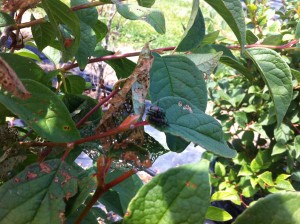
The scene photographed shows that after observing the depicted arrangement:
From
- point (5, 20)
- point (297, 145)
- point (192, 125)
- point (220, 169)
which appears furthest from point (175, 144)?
point (220, 169)

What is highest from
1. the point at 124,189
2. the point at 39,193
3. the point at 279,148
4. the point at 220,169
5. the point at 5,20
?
the point at 5,20

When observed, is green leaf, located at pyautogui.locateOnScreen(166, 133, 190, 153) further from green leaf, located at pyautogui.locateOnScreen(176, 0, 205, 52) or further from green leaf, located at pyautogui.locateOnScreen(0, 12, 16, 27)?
green leaf, located at pyautogui.locateOnScreen(0, 12, 16, 27)

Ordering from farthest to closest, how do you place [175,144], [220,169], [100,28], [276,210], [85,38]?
1. [220,169]
2. [100,28]
3. [85,38]
4. [175,144]
5. [276,210]

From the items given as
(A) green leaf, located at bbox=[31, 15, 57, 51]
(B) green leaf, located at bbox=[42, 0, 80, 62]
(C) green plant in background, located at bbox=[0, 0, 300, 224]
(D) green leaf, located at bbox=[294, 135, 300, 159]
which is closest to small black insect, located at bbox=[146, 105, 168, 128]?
(C) green plant in background, located at bbox=[0, 0, 300, 224]

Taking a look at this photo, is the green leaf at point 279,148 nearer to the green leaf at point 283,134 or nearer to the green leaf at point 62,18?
the green leaf at point 283,134

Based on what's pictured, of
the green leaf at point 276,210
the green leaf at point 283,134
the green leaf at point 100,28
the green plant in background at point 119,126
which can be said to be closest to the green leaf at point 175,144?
the green plant in background at point 119,126

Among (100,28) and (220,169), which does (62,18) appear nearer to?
(100,28)
